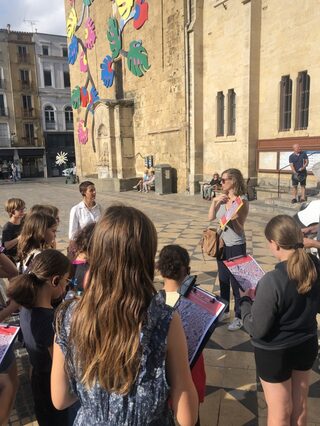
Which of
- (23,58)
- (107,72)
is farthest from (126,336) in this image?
(23,58)

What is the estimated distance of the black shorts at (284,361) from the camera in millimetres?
1899

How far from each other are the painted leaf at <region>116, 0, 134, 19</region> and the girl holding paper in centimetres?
1764

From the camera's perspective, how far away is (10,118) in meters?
37.1

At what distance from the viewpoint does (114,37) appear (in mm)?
19578

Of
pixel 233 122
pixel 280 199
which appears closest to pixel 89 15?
pixel 233 122

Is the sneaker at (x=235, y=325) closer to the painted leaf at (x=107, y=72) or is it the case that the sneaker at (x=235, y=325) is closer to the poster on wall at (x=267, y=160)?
the poster on wall at (x=267, y=160)

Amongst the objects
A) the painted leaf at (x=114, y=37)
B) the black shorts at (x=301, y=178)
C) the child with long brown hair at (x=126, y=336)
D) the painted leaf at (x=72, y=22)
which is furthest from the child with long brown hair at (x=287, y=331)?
the painted leaf at (x=72, y=22)

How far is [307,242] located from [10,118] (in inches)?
1563

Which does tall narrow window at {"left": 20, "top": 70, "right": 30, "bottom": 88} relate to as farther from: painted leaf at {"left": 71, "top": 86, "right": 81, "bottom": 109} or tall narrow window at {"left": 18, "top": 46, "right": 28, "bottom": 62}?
painted leaf at {"left": 71, "top": 86, "right": 81, "bottom": 109}

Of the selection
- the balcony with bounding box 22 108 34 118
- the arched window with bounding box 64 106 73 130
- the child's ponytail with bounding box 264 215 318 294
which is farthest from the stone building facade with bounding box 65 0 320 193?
the arched window with bounding box 64 106 73 130

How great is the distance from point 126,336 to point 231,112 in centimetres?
1384

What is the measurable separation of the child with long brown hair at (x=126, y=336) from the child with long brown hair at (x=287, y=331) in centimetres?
78

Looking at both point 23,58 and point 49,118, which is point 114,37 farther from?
point 49,118

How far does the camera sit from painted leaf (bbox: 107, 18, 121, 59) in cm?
1919
